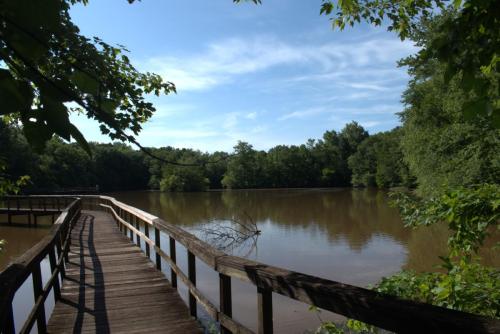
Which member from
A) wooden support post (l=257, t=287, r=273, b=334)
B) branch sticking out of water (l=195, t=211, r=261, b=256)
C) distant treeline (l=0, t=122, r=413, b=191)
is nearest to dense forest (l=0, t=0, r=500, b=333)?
wooden support post (l=257, t=287, r=273, b=334)

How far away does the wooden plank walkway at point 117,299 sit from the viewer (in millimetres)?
4035

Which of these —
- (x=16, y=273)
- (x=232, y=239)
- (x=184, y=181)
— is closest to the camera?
(x=16, y=273)

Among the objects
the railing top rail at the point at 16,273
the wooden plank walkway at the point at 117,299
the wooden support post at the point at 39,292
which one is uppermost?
the railing top rail at the point at 16,273

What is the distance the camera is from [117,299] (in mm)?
4977

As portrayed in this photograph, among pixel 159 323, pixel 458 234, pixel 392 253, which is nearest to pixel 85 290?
pixel 159 323

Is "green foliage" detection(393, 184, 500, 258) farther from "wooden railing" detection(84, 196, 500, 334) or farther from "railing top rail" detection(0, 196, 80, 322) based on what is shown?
"railing top rail" detection(0, 196, 80, 322)

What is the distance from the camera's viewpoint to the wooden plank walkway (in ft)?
13.2

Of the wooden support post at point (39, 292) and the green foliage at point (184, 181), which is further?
the green foliage at point (184, 181)

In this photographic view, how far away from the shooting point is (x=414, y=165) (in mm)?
23234

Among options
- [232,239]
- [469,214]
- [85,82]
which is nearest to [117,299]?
[469,214]

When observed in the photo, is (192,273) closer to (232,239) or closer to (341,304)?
(341,304)

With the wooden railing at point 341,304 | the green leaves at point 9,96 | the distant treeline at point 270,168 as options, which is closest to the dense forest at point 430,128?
the green leaves at point 9,96

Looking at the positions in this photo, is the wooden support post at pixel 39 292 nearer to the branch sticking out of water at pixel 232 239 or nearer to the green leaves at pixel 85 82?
the green leaves at pixel 85 82

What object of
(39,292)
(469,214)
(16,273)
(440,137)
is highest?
(440,137)
